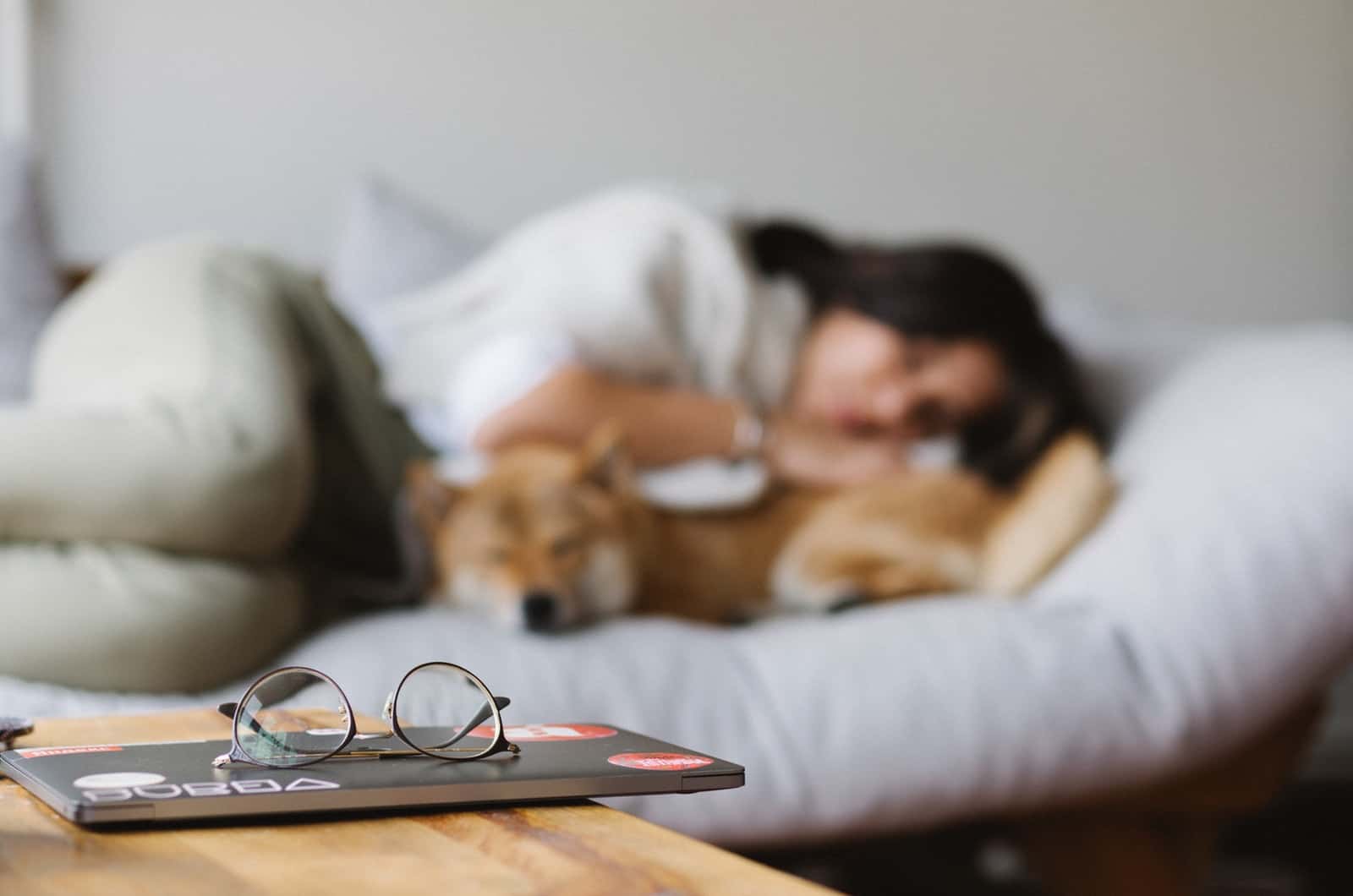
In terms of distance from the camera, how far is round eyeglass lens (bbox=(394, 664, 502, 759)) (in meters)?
0.49

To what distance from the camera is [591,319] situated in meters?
1.58

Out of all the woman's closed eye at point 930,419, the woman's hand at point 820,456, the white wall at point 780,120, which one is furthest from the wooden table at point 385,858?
the white wall at point 780,120

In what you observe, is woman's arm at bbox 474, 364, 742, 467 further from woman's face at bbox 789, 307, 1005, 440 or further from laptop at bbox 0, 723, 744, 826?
laptop at bbox 0, 723, 744, 826

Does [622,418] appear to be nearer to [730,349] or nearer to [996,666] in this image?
[730,349]

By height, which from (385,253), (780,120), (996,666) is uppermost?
(780,120)

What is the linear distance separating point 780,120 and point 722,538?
1061mm

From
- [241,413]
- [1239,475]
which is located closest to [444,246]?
[241,413]

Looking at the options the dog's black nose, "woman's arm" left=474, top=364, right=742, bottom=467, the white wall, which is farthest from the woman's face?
the white wall

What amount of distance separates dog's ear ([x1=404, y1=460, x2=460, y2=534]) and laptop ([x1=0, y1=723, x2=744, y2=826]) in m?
0.91

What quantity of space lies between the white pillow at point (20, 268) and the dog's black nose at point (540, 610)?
2.32 ft

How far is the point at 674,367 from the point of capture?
5.50ft

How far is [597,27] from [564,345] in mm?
908

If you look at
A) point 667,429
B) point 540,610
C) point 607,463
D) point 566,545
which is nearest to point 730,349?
point 667,429

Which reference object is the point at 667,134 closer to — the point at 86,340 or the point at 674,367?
the point at 674,367
